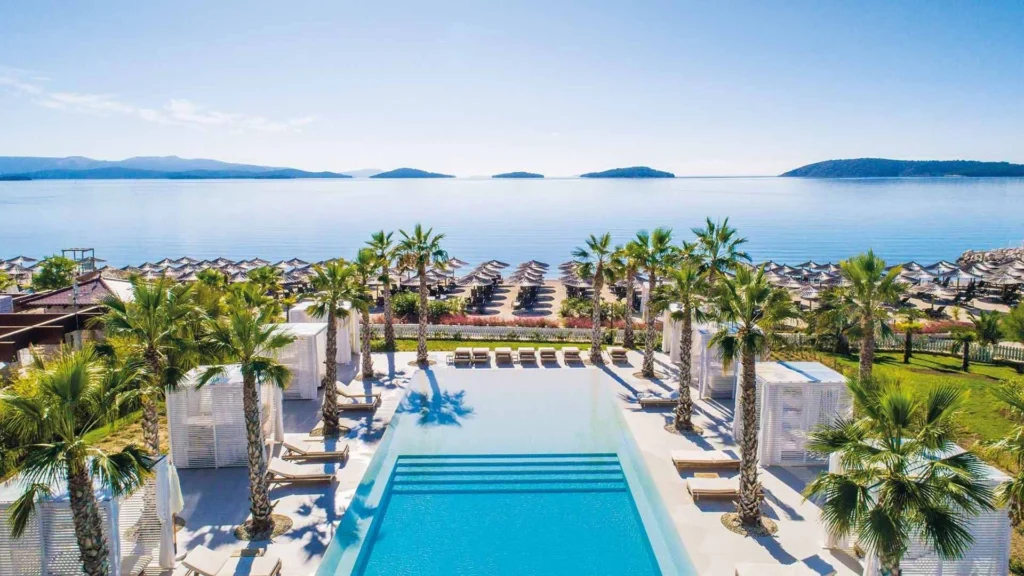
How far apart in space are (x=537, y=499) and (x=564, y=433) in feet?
12.1

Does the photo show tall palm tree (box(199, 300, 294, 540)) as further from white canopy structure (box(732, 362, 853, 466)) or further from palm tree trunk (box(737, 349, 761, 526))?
white canopy structure (box(732, 362, 853, 466))

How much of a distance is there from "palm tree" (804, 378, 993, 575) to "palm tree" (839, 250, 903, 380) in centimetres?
763

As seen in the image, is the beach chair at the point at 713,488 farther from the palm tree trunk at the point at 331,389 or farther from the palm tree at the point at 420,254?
the palm tree at the point at 420,254

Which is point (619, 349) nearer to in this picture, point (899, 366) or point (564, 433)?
point (564, 433)

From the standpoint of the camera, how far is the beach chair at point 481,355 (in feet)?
78.4

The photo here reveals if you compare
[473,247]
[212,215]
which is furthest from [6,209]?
[473,247]

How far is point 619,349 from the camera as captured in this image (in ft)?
79.8

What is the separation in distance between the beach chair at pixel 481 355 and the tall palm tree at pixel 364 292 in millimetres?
3772

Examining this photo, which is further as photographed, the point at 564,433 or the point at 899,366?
the point at 899,366

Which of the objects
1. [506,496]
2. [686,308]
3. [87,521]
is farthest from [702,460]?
[87,521]

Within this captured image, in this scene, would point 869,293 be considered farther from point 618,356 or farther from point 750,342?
point 618,356

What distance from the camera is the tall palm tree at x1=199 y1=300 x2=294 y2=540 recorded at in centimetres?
1125

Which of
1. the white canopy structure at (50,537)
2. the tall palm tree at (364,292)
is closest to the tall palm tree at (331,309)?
the tall palm tree at (364,292)

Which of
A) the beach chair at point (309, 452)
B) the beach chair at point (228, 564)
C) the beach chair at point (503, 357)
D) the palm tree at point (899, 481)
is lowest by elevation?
the beach chair at point (228, 564)
